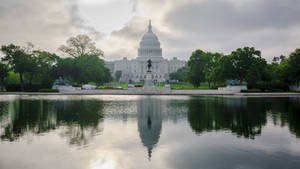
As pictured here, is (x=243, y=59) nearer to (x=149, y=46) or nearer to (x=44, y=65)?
(x=44, y=65)

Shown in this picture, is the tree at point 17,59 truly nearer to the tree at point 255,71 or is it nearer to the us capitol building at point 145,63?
the tree at point 255,71

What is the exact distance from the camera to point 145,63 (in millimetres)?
165750

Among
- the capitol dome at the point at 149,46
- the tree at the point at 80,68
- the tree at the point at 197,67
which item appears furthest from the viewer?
the capitol dome at the point at 149,46

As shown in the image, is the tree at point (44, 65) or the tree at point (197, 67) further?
the tree at point (197, 67)

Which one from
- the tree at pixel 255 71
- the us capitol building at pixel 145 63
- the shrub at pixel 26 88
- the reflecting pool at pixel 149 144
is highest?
the us capitol building at pixel 145 63

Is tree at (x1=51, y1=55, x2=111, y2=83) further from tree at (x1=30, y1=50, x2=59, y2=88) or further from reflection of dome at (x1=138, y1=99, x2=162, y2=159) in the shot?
reflection of dome at (x1=138, y1=99, x2=162, y2=159)

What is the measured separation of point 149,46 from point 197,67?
9592cm

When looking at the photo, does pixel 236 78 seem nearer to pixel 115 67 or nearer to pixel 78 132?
pixel 78 132

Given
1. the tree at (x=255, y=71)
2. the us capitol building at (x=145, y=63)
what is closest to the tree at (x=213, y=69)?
the tree at (x=255, y=71)

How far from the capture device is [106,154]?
332 inches

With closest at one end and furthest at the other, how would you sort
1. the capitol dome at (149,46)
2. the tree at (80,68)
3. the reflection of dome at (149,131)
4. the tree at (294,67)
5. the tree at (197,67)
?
1. the reflection of dome at (149,131)
2. the tree at (294,67)
3. the tree at (80,68)
4. the tree at (197,67)
5. the capitol dome at (149,46)

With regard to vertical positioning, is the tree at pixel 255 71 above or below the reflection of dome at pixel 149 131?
above

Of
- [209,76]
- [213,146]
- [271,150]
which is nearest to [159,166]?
[213,146]

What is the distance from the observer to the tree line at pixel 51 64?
57.4 metres
